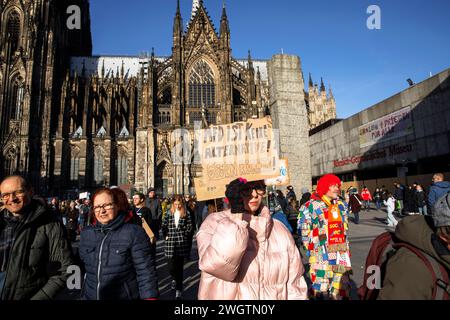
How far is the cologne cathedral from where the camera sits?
1235 inches

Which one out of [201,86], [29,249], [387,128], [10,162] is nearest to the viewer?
[29,249]

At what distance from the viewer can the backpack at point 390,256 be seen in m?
1.35

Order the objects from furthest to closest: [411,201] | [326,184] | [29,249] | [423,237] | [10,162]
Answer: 1. [10,162]
2. [411,201]
3. [326,184]
4. [29,249]
5. [423,237]

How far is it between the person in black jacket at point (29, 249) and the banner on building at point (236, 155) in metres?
3.44

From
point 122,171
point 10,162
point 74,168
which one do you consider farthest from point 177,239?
point 10,162

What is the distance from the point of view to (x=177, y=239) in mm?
5055

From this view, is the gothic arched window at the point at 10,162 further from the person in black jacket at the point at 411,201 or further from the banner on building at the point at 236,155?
the person in black jacket at the point at 411,201

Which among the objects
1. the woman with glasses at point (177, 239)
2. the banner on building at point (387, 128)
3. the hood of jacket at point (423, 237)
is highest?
the banner on building at point (387, 128)

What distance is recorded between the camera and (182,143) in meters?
32.0

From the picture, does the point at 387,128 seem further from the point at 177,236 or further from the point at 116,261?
the point at 116,261

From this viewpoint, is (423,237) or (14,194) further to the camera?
(14,194)

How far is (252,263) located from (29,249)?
1.64 metres

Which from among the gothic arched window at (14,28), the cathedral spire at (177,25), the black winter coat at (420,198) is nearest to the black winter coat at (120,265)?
the black winter coat at (420,198)

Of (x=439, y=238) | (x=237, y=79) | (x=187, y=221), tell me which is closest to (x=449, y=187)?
(x=187, y=221)
